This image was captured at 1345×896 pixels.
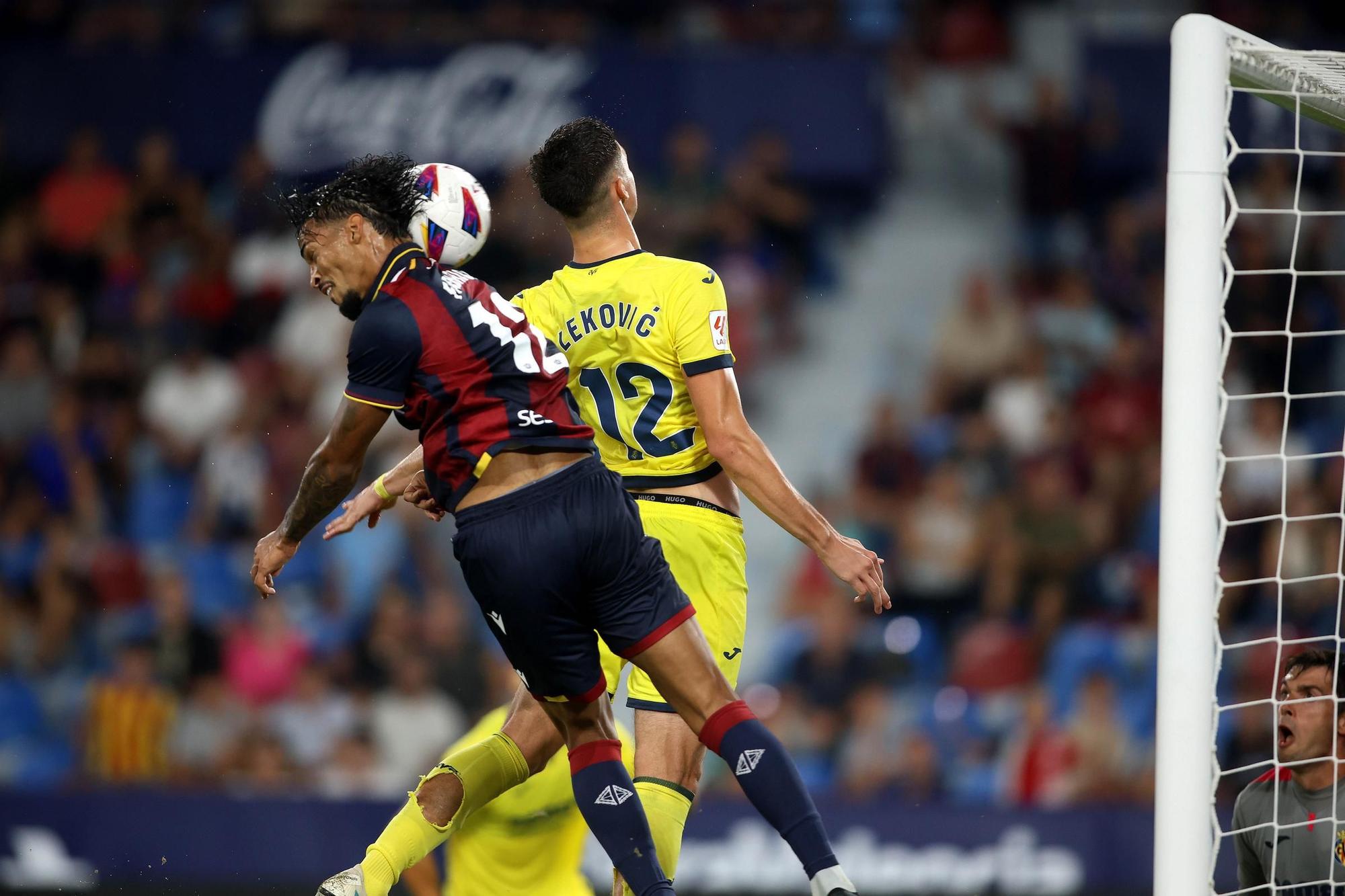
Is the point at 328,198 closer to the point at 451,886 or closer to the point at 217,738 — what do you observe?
the point at 451,886

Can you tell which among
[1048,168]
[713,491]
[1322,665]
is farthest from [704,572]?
[1048,168]

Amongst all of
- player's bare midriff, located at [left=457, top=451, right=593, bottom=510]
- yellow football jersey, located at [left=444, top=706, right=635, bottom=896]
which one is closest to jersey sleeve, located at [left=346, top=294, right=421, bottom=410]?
player's bare midriff, located at [left=457, top=451, right=593, bottom=510]

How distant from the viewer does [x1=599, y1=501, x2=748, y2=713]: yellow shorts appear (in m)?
4.70

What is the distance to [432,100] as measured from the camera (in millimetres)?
11211

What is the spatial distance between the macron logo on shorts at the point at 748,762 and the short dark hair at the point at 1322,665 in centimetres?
193

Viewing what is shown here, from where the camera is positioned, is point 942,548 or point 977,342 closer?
point 942,548

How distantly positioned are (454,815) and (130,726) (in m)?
5.79

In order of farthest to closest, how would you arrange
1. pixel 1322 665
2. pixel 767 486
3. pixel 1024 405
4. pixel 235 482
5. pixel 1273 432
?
1. pixel 1024 405
2. pixel 235 482
3. pixel 1273 432
4. pixel 1322 665
5. pixel 767 486

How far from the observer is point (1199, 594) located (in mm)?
4000

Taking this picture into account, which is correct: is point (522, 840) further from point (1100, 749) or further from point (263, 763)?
point (1100, 749)

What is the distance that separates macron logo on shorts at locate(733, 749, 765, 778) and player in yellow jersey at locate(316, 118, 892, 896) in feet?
1.95

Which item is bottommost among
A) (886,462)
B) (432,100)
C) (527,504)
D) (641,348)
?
(886,462)

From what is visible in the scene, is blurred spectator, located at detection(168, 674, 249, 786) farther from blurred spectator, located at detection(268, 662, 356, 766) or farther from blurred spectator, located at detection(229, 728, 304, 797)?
blurred spectator, located at detection(268, 662, 356, 766)

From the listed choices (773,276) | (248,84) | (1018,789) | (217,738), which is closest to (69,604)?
(217,738)
